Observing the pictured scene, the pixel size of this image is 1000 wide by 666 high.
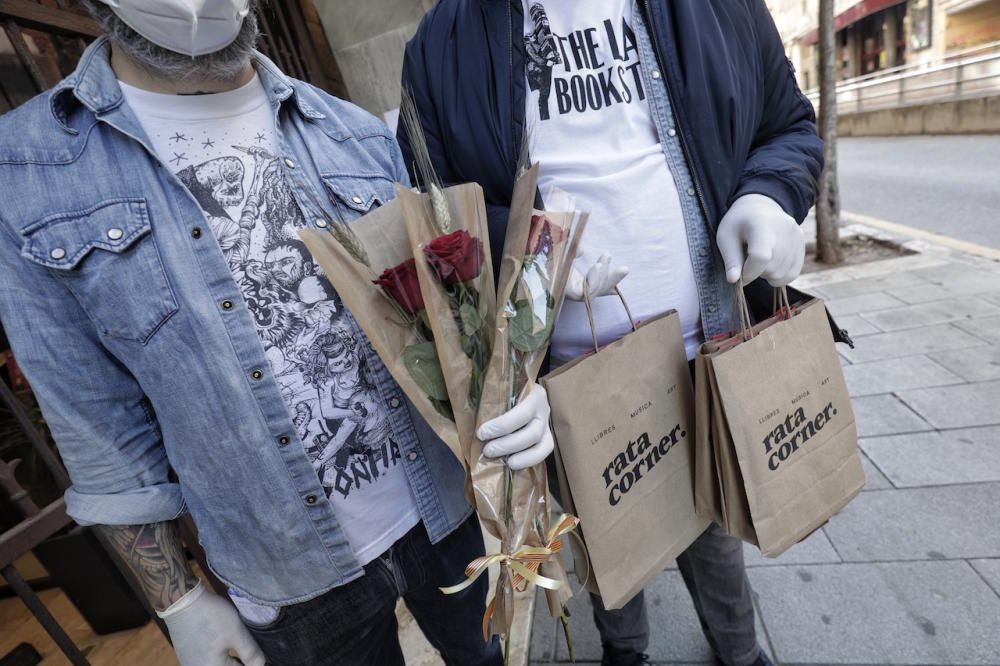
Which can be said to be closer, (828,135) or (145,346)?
(145,346)

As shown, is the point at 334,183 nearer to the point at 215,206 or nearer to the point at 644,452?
the point at 215,206

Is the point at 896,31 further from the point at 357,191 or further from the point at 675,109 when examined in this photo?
the point at 357,191

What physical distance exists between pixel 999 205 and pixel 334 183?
336 inches

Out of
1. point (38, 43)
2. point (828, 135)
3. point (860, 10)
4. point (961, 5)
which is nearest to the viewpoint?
point (38, 43)

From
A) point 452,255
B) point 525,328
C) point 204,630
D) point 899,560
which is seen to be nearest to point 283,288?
point 452,255

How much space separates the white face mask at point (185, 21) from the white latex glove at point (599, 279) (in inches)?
32.2

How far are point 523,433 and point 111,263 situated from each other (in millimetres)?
802

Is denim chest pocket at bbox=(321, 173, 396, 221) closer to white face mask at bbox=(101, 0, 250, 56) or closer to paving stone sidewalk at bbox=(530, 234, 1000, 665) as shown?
white face mask at bbox=(101, 0, 250, 56)

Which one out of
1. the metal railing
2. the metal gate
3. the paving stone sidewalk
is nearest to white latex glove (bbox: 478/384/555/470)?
the metal gate

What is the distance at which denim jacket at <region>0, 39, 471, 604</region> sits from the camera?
0.91 metres

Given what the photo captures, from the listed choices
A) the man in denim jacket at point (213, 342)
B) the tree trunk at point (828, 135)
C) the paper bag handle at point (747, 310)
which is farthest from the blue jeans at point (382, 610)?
the tree trunk at point (828, 135)

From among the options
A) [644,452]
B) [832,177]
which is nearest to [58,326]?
[644,452]

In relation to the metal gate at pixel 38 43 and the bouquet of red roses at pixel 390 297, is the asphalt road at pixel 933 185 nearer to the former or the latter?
the bouquet of red roses at pixel 390 297

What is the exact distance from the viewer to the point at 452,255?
87cm
